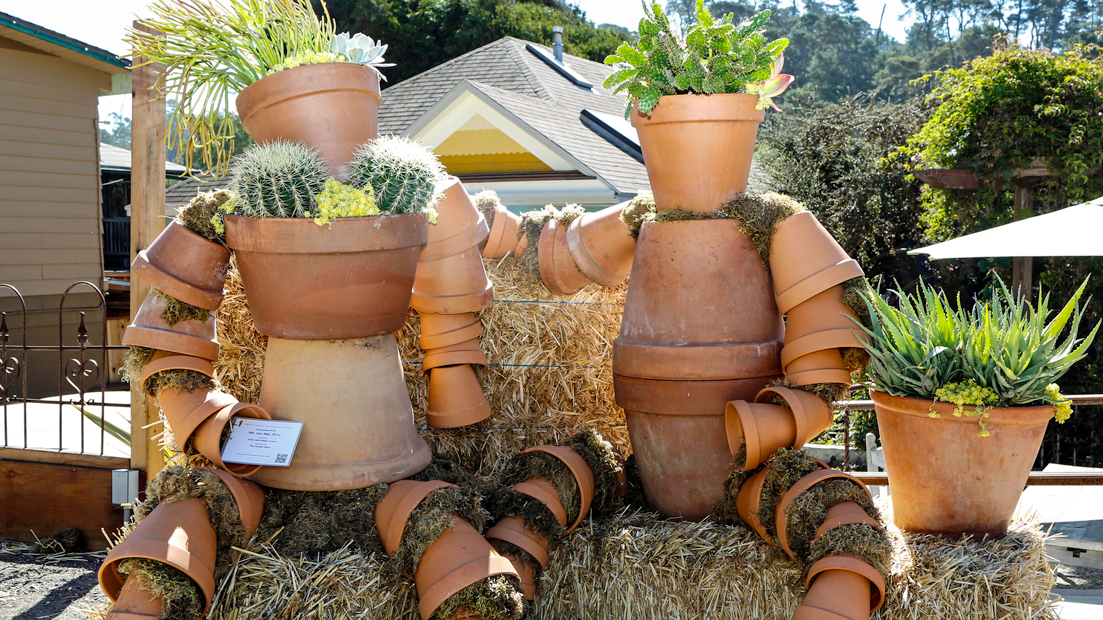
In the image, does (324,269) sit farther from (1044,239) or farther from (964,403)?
(1044,239)

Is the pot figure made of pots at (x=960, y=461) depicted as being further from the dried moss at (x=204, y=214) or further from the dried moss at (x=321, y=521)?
the dried moss at (x=204, y=214)

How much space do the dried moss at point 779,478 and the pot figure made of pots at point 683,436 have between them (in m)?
0.23

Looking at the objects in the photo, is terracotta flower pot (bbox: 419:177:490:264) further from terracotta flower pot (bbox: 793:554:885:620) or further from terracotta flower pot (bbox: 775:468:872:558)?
terracotta flower pot (bbox: 793:554:885:620)

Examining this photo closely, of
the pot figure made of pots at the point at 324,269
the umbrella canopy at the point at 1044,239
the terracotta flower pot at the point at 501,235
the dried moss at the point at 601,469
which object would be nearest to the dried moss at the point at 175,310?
the pot figure made of pots at the point at 324,269

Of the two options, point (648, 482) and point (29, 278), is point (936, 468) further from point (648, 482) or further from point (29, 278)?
point (29, 278)

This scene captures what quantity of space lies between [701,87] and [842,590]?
155 centimetres

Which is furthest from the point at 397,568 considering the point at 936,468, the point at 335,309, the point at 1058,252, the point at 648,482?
the point at 1058,252

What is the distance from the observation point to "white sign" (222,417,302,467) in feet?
7.49

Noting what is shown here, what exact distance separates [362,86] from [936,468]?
2.11 metres

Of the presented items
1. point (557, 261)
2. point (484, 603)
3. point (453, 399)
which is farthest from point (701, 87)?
point (484, 603)

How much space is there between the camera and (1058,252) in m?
4.32

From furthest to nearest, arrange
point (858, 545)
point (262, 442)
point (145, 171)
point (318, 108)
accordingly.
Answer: point (145, 171) → point (318, 108) → point (262, 442) → point (858, 545)

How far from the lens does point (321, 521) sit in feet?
7.65

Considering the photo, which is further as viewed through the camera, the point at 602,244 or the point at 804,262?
the point at 602,244
